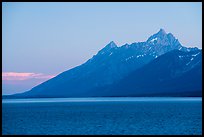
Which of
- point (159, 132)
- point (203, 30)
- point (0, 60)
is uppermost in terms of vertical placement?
point (203, 30)

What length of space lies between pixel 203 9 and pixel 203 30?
0.71 m

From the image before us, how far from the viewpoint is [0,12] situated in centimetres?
1455

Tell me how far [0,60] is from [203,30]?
677cm

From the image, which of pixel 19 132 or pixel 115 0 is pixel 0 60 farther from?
pixel 19 132

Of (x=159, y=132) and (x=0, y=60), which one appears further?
(x=159, y=132)

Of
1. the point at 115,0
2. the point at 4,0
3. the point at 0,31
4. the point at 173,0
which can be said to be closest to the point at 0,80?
the point at 0,31

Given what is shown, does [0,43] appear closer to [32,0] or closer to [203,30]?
[32,0]

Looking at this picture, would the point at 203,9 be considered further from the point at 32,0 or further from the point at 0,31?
the point at 0,31

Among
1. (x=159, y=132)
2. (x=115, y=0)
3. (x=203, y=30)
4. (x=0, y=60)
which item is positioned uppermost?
(x=115, y=0)

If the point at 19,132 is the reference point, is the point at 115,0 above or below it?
above

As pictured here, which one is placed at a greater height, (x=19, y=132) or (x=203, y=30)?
(x=203, y=30)

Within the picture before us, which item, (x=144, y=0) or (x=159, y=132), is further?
(x=159, y=132)

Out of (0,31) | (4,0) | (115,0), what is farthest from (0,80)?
(115,0)

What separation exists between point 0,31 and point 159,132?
43052 millimetres
